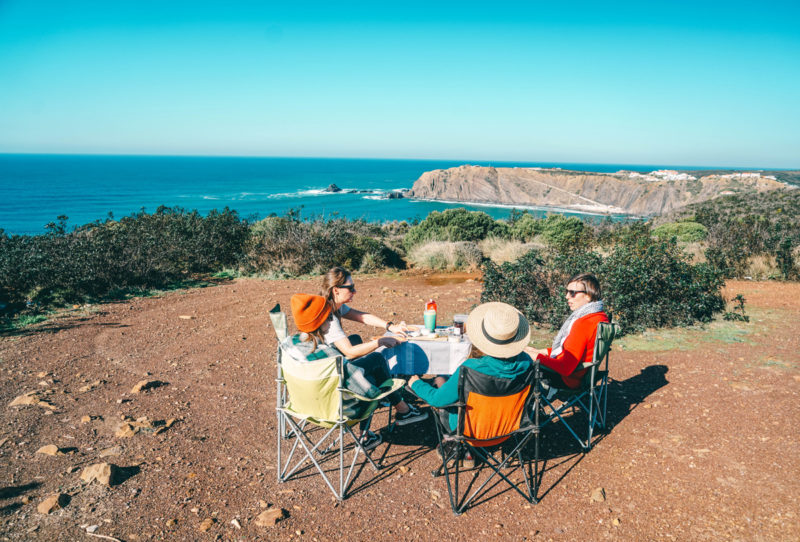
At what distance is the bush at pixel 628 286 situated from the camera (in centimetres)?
688

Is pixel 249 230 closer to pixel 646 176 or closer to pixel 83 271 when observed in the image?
pixel 83 271

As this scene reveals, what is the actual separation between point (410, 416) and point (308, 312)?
1630mm

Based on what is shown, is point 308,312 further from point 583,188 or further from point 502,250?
point 583,188

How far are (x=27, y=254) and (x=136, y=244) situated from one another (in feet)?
6.69

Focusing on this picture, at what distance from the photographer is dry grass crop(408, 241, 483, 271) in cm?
1293

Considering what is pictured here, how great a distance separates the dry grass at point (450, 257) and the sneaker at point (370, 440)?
9.00 metres

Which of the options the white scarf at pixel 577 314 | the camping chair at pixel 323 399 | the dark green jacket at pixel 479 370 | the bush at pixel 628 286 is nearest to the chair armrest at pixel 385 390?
the camping chair at pixel 323 399

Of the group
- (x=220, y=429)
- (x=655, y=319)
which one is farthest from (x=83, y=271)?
(x=655, y=319)

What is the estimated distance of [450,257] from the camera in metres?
13.0

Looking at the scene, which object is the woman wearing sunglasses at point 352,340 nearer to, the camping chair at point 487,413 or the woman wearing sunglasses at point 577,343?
the camping chair at point 487,413

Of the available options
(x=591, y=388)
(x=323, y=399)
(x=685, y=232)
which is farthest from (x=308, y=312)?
(x=685, y=232)

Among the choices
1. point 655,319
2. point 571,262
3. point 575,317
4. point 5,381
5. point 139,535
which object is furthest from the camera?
point 571,262

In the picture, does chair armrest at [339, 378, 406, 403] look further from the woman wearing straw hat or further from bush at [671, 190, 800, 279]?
bush at [671, 190, 800, 279]

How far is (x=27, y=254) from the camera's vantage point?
8938 millimetres
